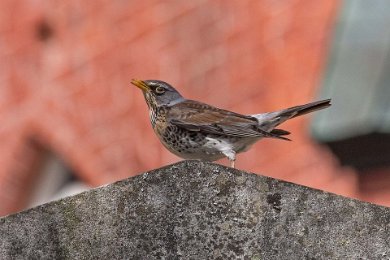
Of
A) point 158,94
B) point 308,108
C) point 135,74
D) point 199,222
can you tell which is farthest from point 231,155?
point 135,74

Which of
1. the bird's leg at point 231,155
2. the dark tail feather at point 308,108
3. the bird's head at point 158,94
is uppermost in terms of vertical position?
the bird's head at point 158,94

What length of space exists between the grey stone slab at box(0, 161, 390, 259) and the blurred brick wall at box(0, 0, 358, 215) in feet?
31.9

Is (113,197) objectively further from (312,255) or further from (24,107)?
(24,107)

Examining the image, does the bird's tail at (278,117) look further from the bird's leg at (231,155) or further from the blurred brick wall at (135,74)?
the blurred brick wall at (135,74)

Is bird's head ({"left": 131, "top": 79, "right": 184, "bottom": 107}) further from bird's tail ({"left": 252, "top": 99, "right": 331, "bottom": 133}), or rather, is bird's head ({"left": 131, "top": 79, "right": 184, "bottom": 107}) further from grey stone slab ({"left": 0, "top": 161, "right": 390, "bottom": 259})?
grey stone slab ({"left": 0, "top": 161, "right": 390, "bottom": 259})

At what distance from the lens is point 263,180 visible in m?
5.46

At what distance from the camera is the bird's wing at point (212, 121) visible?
9672mm

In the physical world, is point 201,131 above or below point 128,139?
below

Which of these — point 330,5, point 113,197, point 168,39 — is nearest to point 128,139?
point 168,39

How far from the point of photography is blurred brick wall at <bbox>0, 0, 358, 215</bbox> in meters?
16.3

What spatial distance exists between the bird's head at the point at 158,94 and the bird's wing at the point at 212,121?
0.35 m

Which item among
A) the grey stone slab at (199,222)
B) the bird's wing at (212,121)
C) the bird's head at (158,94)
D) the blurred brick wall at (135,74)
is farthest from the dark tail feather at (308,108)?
the blurred brick wall at (135,74)

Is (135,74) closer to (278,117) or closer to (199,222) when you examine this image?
(278,117)

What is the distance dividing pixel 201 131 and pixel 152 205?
13.9 ft
